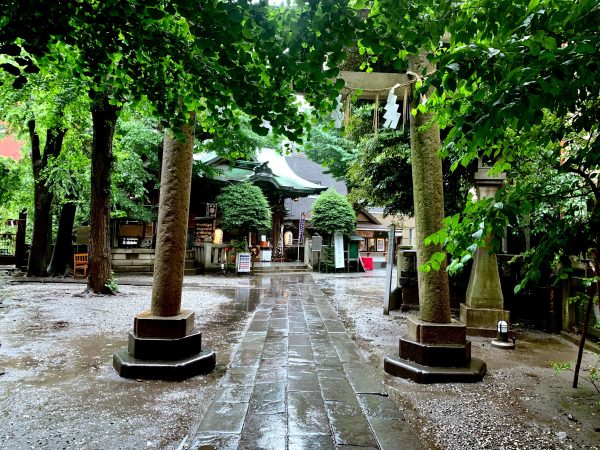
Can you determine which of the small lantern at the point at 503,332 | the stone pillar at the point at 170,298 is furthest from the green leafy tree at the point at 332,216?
the stone pillar at the point at 170,298

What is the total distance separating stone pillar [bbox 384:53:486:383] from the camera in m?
4.57

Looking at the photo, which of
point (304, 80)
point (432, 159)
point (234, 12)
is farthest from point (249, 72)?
point (432, 159)

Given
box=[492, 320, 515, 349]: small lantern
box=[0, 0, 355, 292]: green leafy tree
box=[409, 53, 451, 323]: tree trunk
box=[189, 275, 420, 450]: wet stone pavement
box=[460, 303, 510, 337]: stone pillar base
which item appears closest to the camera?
box=[0, 0, 355, 292]: green leafy tree

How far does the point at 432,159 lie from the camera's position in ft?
15.7

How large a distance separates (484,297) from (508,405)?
3.93 meters

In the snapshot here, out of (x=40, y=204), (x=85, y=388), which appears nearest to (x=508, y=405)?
(x=85, y=388)

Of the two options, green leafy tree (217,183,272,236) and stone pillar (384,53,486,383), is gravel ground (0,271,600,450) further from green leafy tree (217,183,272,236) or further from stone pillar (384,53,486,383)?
green leafy tree (217,183,272,236)

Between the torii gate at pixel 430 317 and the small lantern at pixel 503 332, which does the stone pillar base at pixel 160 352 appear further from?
the small lantern at pixel 503 332

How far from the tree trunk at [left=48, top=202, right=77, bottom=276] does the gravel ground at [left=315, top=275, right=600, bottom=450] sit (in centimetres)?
1315

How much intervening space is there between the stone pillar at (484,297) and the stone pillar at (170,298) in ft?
16.8

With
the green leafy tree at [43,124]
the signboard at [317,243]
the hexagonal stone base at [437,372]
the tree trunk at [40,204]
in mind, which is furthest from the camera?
the signboard at [317,243]

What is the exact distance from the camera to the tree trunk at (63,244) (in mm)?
14703

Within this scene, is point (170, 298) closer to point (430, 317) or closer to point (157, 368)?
point (157, 368)

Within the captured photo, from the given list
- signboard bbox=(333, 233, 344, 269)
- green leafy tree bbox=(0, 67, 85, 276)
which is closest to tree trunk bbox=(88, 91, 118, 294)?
green leafy tree bbox=(0, 67, 85, 276)
